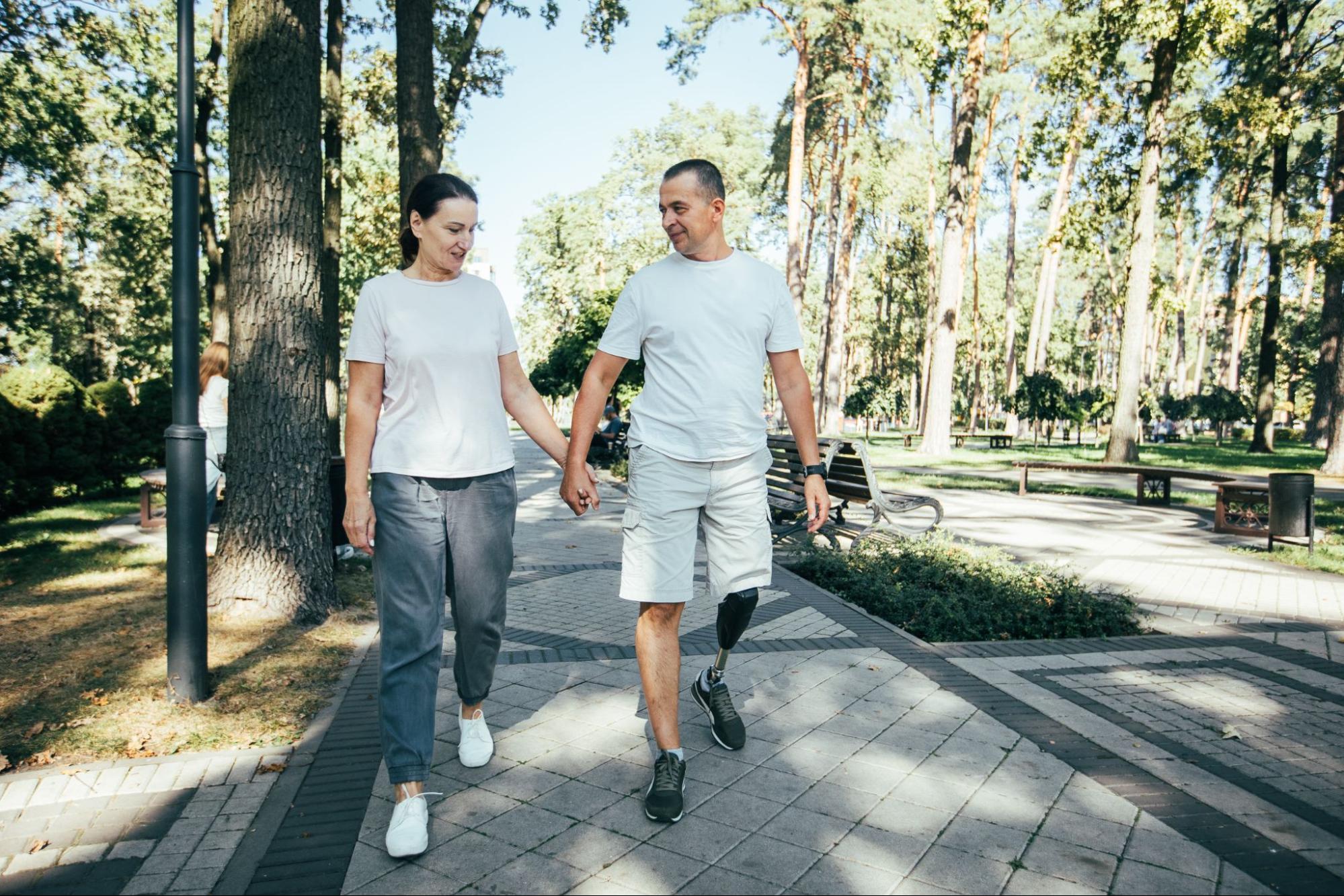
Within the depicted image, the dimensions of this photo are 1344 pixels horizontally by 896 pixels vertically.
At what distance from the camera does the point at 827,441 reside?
8.72m

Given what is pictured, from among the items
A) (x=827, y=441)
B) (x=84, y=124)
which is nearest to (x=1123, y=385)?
(x=827, y=441)

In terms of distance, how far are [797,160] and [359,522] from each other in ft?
80.0

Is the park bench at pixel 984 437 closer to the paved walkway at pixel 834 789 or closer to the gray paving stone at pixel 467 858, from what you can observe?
the paved walkway at pixel 834 789

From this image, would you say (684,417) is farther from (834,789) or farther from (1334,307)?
(1334,307)

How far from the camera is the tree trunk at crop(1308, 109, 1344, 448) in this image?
17.0 meters

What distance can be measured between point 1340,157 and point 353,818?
2531 centimetres

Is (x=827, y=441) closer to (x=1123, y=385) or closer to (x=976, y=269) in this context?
(x=1123, y=385)

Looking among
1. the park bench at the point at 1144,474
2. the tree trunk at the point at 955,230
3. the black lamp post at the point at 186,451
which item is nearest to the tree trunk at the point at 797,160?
the tree trunk at the point at 955,230

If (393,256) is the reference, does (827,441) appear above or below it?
below

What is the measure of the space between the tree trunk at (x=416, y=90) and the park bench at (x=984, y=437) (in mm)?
20586

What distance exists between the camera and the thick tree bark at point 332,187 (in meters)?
11.6

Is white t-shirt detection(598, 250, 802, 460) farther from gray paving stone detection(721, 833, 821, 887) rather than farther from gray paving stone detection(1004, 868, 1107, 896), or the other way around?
gray paving stone detection(1004, 868, 1107, 896)

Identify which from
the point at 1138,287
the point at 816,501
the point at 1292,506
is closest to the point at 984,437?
the point at 1138,287

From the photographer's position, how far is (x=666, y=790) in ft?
9.68
